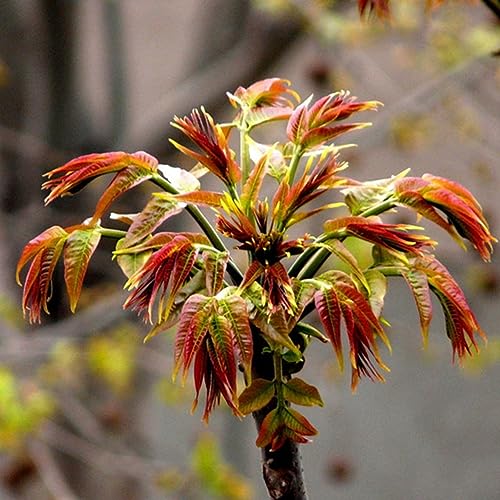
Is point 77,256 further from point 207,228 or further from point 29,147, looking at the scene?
point 29,147

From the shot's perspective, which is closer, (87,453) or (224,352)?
(224,352)

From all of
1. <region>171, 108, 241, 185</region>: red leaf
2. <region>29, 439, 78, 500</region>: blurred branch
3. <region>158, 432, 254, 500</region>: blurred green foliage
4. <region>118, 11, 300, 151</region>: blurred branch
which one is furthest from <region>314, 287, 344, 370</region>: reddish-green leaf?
<region>118, 11, 300, 151</region>: blurred branch

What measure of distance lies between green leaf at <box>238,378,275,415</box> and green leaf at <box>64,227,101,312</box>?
13cm

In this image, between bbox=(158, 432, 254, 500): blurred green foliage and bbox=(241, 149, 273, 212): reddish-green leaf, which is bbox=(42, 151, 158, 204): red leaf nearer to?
bbox=(241, 149, 273, 212): reddish-green leaf

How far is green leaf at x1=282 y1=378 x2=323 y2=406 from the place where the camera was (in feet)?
2.10

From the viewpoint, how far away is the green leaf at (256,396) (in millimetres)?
621

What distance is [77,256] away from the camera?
646 mm

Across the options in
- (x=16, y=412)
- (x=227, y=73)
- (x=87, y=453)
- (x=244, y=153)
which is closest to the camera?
(x=244, y=153)

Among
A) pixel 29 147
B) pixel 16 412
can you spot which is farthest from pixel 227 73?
pixel 16 412

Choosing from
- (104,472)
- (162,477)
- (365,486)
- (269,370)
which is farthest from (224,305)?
(365,486)

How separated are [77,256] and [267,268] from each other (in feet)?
0.42

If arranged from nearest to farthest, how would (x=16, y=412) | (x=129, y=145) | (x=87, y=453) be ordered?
(x=16, y=412), (x=129, y=145), (x=87, y=453)

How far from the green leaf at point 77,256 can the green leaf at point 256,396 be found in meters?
0.13

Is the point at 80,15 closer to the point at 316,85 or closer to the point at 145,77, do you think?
the point at 316,85
